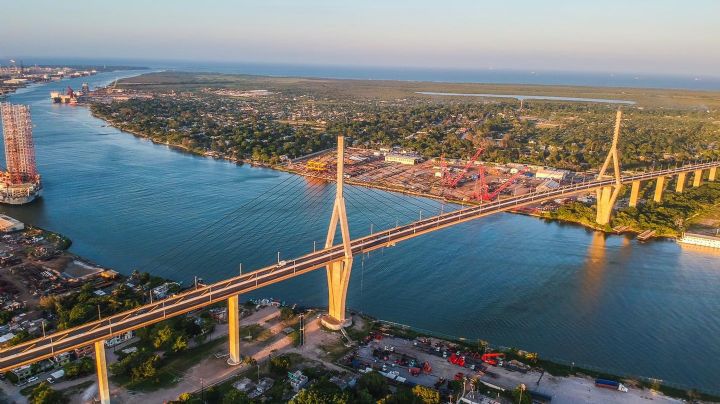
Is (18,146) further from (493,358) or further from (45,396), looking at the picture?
(493,358)

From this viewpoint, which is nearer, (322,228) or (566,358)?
(566,358)

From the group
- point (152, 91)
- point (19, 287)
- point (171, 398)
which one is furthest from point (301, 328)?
point (152, 91)

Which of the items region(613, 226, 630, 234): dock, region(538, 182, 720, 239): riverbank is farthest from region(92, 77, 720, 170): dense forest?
region(613, 226, 630, 234): dock

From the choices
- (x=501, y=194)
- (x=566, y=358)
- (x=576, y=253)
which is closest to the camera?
(x=566, y=358)

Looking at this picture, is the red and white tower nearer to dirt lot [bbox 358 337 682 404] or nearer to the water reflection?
dirt lot [bbox 358 337 682 404]

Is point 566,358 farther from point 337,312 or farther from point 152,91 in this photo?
point 152,91

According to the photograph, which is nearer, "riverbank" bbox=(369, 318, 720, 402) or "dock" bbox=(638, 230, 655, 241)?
"riverbank" bbox=(369, 318, 720, 402)

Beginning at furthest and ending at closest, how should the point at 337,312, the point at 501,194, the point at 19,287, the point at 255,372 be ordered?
the point at 501,194, the point at 19,287, the point at 337,312, the point at 255,372
